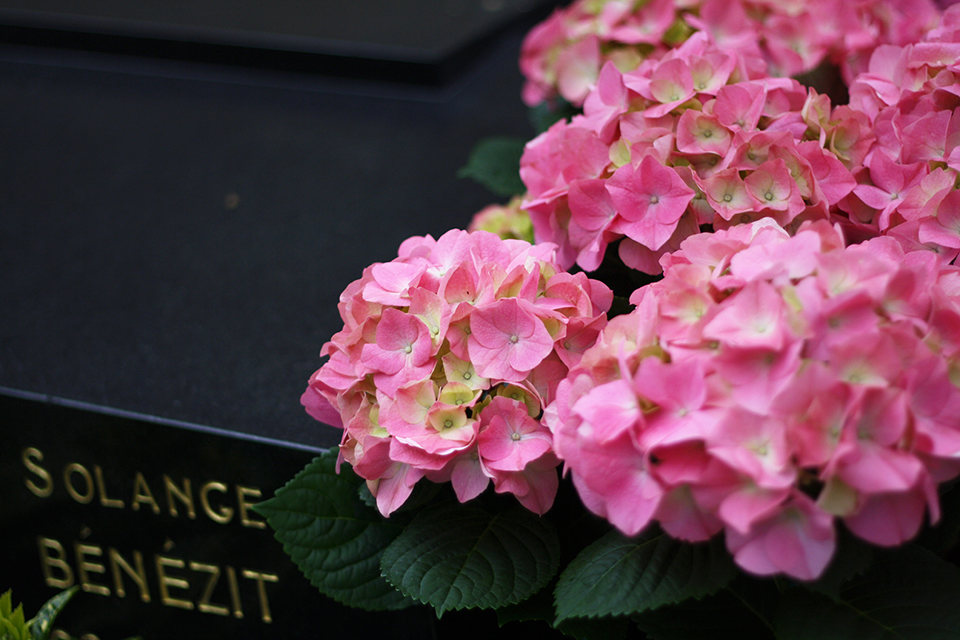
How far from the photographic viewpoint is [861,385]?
41cm

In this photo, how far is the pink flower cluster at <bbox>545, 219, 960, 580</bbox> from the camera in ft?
1.34

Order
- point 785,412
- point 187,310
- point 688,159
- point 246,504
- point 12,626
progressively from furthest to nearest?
point 187,310 < point 246,504 < point 12,626 < point 688,159 < point 785,412

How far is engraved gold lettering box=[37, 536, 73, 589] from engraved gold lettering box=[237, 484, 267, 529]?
0.27 metres

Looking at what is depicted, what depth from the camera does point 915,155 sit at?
Answer: 0.64 m

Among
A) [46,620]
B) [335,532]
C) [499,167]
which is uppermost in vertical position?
[499,167]

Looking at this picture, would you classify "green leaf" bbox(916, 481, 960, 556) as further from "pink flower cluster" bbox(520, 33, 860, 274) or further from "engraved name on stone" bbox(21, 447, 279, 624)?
"engraved name on stone" bbox(21, 447, 279, 624)

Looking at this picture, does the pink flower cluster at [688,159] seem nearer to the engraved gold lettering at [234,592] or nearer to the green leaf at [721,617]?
the green leaf at [721,617]

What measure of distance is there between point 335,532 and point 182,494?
0.31m

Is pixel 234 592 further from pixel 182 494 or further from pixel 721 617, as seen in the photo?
pixel 721 617

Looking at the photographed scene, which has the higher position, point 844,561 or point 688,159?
point 688,159

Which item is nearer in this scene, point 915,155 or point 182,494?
point 915,155

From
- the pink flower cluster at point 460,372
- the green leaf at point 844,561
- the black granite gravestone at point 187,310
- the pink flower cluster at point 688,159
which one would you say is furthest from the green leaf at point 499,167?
the green leaf at point 844,561

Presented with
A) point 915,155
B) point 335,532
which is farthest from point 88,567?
point 915,155

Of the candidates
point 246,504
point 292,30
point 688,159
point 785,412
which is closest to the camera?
point 785,412
